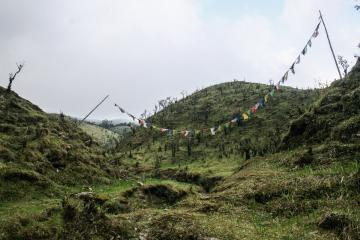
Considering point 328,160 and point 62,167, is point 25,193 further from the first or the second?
point 328,160

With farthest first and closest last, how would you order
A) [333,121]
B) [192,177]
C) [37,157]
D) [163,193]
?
[192,177]
[333,121]
[37,157]
[163,193]

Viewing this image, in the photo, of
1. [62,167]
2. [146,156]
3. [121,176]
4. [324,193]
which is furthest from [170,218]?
[146,156]

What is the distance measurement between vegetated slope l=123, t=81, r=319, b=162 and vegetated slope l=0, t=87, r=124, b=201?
64.3 ft

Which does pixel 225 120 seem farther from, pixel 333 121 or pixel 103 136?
pixel 103 136

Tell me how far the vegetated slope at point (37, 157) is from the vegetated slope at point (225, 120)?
19.6 m

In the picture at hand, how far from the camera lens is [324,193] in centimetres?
1800

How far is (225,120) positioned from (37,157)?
A: 56.0 m

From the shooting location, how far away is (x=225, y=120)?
264 feet

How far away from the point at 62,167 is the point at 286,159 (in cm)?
1719

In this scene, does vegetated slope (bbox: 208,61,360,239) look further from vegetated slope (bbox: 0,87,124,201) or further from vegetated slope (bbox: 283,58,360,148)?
vegetated slope (bbox: 0,87,124,201)

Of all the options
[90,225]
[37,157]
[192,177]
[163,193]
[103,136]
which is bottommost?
[90,225]

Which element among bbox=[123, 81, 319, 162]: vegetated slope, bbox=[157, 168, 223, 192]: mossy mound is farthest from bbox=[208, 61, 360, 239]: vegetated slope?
bbox=[123, 81, 319, 162]: vegetated slope

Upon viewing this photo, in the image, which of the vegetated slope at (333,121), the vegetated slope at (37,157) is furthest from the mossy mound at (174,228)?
the vegetated slope at (333,121)

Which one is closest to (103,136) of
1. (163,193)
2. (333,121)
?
(163,193)
